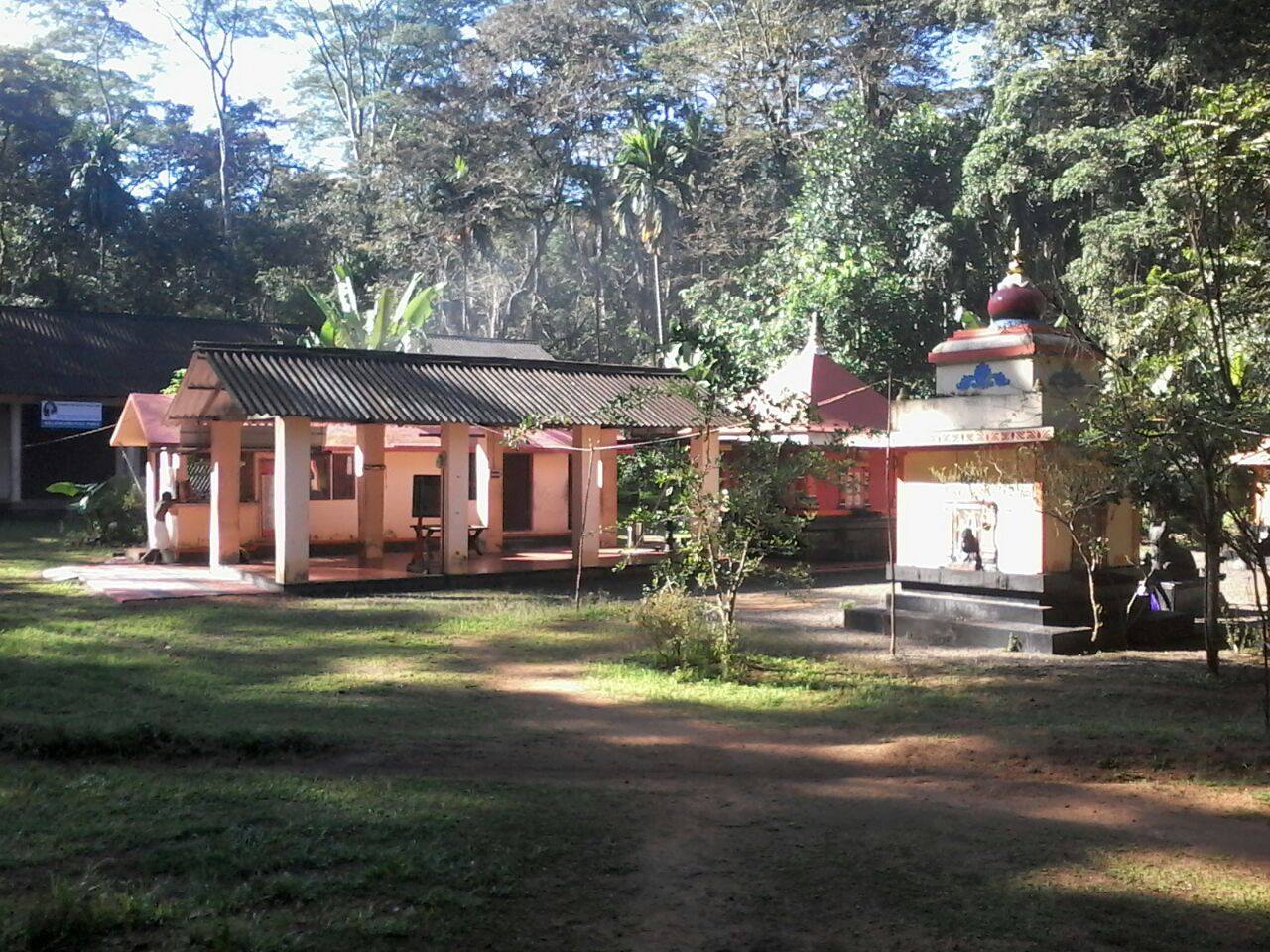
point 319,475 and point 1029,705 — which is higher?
point 319,475

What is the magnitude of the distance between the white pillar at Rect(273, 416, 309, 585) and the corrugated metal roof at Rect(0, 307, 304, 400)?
42.9 feet

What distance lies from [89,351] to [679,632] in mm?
24340

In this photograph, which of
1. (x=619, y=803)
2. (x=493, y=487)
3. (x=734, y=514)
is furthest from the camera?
(x=493, y=487)

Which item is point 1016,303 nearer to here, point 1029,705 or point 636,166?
point 1029,705

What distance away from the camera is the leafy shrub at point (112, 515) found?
75.1ft

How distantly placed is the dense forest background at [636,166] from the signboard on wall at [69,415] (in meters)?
8.97

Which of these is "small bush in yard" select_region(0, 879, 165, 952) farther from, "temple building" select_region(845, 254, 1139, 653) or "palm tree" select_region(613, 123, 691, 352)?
"palm tree" select_region(613, 123, 691, 352)

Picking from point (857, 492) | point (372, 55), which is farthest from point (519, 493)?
point (372, 55)

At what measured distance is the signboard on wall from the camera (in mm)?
28766

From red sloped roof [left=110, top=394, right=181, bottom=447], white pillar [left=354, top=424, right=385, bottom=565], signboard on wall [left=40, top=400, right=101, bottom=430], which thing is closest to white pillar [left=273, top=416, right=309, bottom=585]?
white pillar [left=354, top=424, right=385, bottom=565]

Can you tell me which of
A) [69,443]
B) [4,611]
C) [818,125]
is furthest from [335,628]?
[818,125]

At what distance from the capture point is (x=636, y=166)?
38344 millimetres

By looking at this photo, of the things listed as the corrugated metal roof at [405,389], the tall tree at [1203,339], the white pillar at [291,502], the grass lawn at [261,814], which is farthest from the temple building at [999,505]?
the white pillar at [291,502]

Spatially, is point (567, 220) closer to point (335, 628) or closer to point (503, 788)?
point (335, 628)
